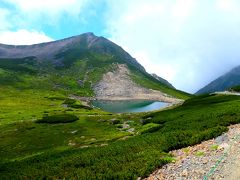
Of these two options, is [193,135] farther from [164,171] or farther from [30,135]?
[30,135]

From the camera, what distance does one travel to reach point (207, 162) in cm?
2866

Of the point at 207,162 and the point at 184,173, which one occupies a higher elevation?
the point at 207,162

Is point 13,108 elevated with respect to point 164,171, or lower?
elevated

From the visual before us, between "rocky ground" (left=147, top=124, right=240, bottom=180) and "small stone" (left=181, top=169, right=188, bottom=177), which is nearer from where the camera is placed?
"rocky ground" (left=147, top=124, right=240, bottom=180)

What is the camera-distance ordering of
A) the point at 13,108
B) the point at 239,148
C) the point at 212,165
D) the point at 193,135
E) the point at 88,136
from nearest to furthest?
the point at 212,165 → the point at 239,148 → the point at 193,135 → the point at 88,136 → the point at 13,108

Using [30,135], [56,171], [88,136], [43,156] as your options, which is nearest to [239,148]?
[56,171]

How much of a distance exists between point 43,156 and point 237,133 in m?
24.2

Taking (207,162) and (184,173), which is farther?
(207,162)

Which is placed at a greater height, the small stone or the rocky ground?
the rocky ground

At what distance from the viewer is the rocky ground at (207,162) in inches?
1028

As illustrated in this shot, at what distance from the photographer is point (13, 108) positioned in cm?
14512

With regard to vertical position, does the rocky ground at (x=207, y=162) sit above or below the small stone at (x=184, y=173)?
above

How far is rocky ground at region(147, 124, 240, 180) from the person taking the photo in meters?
26.1

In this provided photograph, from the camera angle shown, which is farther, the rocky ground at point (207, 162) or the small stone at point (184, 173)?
the small stone at point (184, 173)
